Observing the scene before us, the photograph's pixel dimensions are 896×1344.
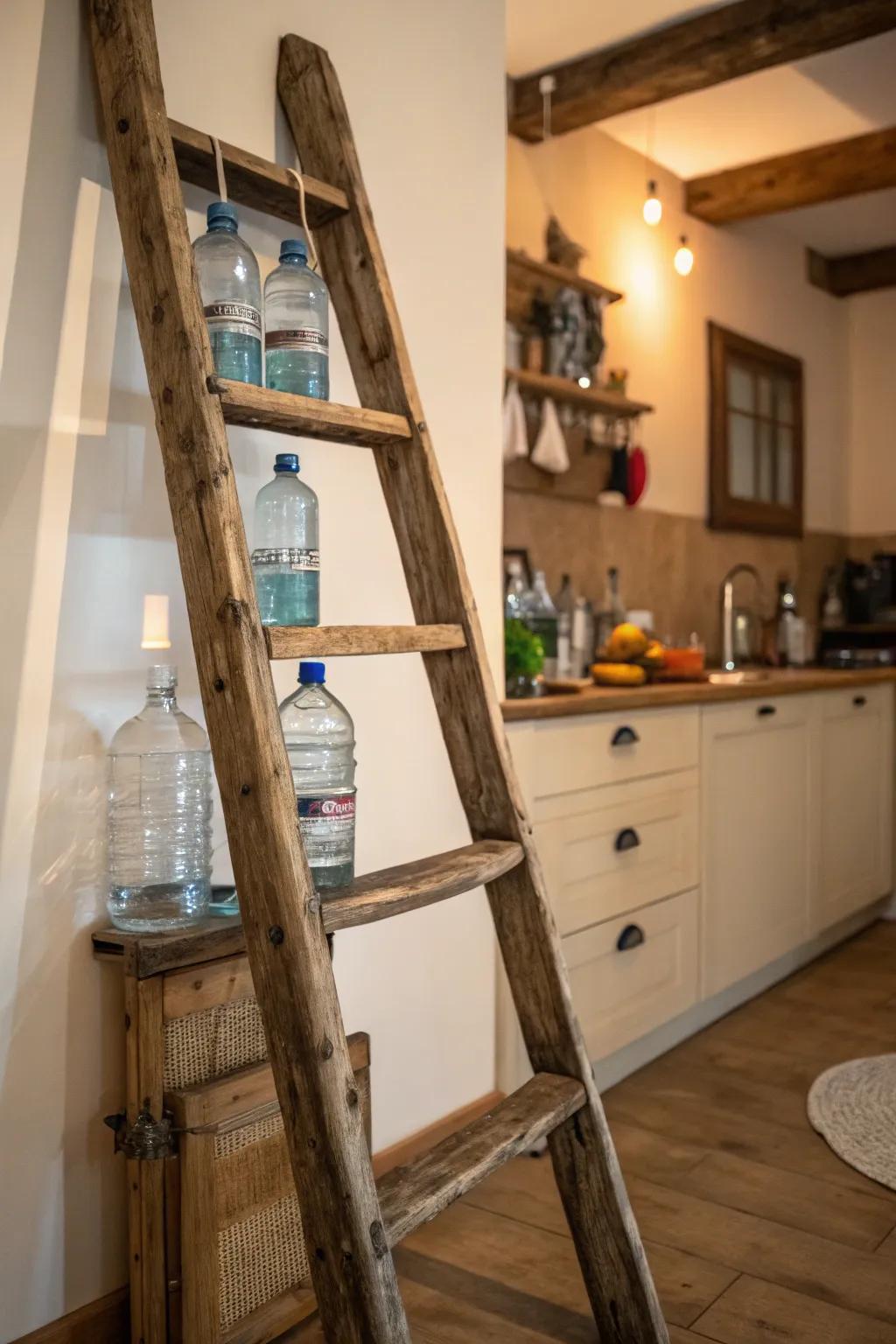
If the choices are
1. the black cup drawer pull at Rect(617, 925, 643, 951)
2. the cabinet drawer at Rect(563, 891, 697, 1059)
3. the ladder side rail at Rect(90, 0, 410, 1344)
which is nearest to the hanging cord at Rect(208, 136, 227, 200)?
the ladder side rail at Rect(90, 0, 410, 1344)

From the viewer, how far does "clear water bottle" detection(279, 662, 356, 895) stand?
1.49 metres

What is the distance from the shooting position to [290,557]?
1.57 m

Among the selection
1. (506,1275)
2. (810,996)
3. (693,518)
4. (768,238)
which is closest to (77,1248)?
(506,1275)

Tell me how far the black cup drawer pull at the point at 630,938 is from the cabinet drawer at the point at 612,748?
1.08 ft

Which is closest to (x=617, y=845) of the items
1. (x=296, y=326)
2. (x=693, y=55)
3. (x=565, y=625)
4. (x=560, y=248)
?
(x=565, y=625)

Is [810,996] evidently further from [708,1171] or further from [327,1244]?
[327,1244]

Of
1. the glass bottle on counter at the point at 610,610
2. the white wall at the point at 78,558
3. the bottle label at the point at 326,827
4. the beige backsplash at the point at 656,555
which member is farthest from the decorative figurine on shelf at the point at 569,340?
the bottle label at the point at 326,827

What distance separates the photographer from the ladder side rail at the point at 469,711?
1.59 meters

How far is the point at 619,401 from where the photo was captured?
11.8ft

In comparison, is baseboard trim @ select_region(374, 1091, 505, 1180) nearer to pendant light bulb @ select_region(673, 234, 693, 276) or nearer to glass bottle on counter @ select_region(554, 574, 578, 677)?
glass bottle on counter @ select_region(554, 574, 578, 677)

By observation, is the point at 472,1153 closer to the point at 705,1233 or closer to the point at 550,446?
the point at 705,1233

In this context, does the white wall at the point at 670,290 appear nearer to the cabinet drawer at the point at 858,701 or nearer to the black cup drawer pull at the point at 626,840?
the cabinet drawer at the point at 858,701

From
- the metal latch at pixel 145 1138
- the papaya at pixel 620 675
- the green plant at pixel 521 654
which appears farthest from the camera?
the papaya at pixel 620 675

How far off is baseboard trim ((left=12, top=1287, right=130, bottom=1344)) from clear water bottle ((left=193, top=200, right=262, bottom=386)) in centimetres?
125
